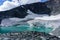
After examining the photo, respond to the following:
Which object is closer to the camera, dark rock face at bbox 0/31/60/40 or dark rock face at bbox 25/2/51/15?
dark rock face at bbox 0/31/60/40

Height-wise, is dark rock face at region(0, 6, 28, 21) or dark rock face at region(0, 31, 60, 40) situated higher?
dark rock face at region(0, 6, 28, 21)

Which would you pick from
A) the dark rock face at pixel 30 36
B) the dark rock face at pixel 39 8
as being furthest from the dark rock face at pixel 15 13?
the dark rock face at pixel 30 36

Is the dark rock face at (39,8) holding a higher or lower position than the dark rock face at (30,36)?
higher

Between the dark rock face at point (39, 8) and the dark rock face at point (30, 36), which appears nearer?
the dark rock face at point (30, 36)

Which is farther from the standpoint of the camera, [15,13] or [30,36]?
[15,13]

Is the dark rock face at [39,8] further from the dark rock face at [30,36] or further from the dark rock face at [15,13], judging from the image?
the dark rock face at [30,36]

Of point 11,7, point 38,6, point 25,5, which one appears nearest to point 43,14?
point 38,6

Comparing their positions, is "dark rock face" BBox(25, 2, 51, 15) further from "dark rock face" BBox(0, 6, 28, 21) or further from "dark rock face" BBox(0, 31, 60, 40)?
"dark rock face" BBox(0, 31, 60, 40)

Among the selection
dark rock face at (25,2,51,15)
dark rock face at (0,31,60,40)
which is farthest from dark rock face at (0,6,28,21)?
dark rock face at (0,31,60,40)

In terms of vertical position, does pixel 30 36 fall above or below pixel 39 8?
below

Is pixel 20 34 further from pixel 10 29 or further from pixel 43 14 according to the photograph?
pixel 43 14

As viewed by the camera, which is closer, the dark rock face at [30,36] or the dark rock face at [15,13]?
the dark rock face at [30,36]
